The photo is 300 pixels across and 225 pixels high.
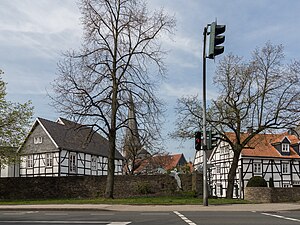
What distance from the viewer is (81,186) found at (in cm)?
3806

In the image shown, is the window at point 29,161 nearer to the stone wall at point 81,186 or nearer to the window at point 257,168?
the stone wall at point 81,186

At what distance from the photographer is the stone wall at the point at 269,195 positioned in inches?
1326

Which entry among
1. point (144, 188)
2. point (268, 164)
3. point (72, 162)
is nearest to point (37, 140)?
point (72, 162)

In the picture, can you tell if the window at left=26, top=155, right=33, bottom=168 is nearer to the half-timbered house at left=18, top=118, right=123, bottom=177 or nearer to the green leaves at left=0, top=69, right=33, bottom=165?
the half-timbered house at left=18, top=118, right=123, bottom=177

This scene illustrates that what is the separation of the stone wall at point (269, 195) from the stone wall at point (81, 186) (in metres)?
5.16

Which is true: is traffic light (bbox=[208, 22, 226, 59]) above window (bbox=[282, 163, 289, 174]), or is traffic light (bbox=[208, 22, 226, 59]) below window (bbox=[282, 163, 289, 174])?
above

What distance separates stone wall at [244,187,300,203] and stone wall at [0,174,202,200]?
5.16 m

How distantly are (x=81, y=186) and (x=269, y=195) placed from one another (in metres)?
15.5

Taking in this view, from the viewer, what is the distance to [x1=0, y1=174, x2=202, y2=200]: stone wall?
3712 centimetres

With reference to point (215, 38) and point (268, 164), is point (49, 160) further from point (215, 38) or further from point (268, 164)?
point (215, 38)

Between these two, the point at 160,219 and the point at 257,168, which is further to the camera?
the point at 257,168

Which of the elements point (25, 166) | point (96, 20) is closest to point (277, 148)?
point (25, 166)

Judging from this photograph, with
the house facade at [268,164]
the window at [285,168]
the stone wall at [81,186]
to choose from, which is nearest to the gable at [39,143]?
the stone wall at [81,186]

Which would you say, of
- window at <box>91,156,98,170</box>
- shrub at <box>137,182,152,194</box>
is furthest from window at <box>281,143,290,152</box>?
shrub at <box>137,182,152,194</box>
